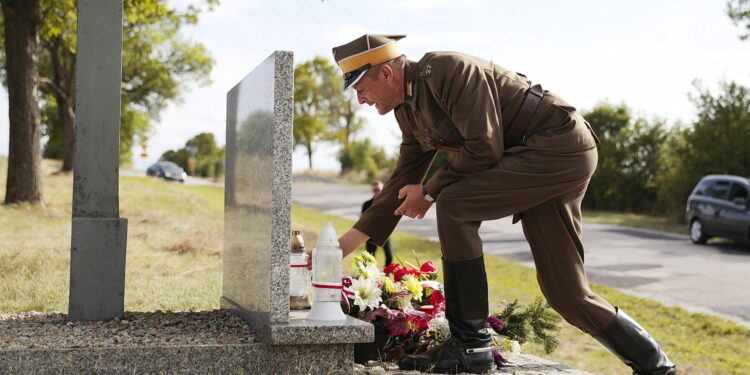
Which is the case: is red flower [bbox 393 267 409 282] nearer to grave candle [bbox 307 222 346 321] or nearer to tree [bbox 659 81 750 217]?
grave candle [bbox 307 222 346 321]

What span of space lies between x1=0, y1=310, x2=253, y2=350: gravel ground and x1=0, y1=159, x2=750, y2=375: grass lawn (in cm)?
140

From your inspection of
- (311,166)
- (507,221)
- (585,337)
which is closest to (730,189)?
(507,221)

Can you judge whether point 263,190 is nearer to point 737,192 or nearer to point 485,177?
point 485,177

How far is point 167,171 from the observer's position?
46281 millimetres

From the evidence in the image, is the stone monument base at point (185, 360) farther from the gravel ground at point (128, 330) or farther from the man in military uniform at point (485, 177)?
the man in military uniform at point (485, 177)

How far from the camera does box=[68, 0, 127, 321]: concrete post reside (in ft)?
14.7

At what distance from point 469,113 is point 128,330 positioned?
220cm

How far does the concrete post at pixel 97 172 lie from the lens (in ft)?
14.7

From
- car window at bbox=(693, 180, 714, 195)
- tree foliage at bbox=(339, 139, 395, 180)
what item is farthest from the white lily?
tree foliage at bbox=(339, 139, 395, 180)

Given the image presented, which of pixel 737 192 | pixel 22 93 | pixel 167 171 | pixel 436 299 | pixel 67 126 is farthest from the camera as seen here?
pixel 167 171

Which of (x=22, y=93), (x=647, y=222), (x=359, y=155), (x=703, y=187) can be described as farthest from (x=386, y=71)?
(x=359, y=155)

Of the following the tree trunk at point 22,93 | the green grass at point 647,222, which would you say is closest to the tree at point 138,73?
the tree trunk at point 22,93

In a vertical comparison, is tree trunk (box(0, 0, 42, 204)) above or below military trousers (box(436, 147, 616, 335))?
above

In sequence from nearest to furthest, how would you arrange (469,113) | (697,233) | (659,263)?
1. (469,113)
2. (659,263)
3. (697,233)
